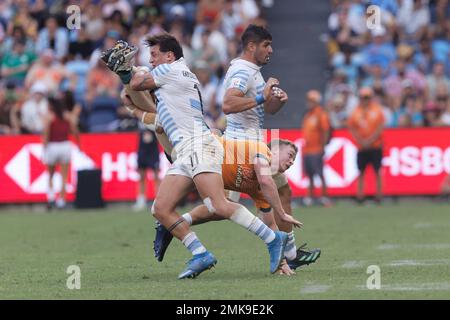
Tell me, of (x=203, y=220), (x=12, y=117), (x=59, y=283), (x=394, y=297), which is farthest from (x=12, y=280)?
(x=12, y=117)

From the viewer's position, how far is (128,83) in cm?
1106

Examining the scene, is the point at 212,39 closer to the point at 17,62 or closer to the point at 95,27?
the point at 95,27

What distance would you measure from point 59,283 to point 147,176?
1292cm

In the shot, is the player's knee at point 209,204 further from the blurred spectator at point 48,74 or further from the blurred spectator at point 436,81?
the blurred spectator at point 48,74

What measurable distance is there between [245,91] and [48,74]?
49.8ft

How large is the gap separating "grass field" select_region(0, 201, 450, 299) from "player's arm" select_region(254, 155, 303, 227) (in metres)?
0.56

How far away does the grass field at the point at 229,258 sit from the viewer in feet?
32.1

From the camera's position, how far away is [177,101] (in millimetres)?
10945

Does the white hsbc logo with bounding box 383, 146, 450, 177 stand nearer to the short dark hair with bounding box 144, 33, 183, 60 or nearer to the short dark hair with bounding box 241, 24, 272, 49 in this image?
the short dark hair with bounding box 241, 24, 272, 49

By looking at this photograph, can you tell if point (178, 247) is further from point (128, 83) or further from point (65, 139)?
point (65, 139)

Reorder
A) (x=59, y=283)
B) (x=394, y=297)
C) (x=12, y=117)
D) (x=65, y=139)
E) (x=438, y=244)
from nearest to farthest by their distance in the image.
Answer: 1. (x=394, y=297)
2. (x=59, y=283)
3. (x=438, y=244)
4. (x=65, y=139)
5. (x=12, y=117)

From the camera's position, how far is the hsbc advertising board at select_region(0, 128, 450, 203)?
2295 centimetres

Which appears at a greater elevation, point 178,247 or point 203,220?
point 203,220

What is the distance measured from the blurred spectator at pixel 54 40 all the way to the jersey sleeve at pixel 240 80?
16.2 metres
